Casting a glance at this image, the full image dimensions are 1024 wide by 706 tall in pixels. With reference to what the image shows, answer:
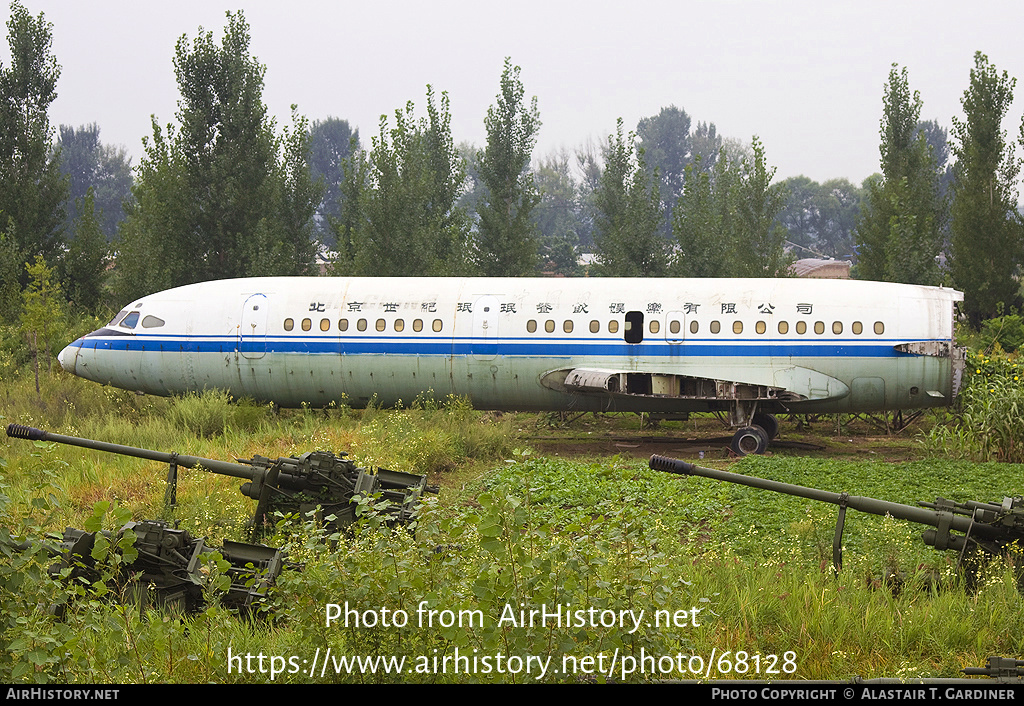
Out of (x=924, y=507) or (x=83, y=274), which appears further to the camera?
(x=83, y=274)

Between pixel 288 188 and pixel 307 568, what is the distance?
2970 cm

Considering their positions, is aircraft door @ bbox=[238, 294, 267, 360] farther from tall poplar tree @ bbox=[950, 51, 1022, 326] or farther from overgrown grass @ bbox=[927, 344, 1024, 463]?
tall poplar tree @ bbox=[950, 51, 1022, 326]

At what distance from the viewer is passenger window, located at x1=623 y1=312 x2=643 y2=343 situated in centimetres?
1916

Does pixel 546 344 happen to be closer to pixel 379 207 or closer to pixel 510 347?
pixel 510 347

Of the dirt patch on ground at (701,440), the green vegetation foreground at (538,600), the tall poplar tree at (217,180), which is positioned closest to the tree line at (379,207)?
the tall poplar tree at (217,180)

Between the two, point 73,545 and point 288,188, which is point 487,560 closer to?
point 73,545

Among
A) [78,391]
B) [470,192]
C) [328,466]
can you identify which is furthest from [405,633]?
[470,192]

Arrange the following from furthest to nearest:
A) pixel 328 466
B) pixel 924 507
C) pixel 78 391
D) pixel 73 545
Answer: pixel 78 391, pixel 328 466, pixel 924 507, pixel 73 545

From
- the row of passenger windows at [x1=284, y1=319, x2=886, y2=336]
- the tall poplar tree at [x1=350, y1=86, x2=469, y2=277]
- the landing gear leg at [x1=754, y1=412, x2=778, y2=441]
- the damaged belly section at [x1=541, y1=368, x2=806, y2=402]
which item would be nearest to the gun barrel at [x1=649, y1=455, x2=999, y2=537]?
the damaged belly section at [x1=541, y1=368, x2=806, y2=402]

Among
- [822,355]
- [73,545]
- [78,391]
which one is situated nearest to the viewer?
[73,545]

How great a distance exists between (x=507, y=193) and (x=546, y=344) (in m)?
18.1

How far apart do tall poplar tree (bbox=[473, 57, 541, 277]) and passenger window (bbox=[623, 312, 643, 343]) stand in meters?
16.4

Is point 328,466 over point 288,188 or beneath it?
beneath
